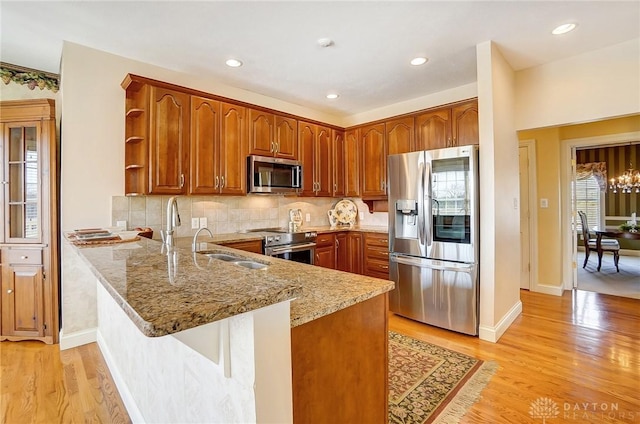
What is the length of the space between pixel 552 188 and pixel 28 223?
5901 millimetres

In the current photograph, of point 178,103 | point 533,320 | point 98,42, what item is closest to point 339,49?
point 178,103

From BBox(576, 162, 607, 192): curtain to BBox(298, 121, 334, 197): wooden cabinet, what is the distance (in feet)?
22.2

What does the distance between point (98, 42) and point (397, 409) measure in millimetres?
3620

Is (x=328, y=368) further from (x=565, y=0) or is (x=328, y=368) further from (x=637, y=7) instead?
(x=637, y=7)

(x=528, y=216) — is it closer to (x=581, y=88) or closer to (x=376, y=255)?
(x=581, y=88)

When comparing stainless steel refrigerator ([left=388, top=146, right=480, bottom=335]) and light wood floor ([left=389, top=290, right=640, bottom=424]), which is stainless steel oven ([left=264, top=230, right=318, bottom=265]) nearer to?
stainless steel refrigerator ([left=388, top=146, right=480, bottom=335])

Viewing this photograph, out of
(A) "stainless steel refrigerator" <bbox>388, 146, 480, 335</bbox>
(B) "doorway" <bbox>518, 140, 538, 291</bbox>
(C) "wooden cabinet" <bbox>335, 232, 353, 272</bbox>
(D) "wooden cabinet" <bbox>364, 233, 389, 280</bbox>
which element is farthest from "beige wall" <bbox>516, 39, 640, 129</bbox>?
(C) "wooden cabinet" <bbox>335, 232, 353, 272</bbox>

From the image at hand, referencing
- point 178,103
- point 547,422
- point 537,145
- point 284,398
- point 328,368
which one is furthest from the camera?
point 537,145

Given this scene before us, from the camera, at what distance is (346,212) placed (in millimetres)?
4770

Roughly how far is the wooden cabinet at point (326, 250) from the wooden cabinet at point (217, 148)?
1155mm

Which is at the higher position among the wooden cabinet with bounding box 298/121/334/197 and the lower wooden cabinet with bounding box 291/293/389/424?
the wooden cabinet with bounding box 298/121/334/197

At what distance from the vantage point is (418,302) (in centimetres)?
313

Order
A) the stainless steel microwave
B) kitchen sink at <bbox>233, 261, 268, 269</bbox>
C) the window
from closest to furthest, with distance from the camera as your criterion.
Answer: kitchen sink at <bbox>233, 261, 268, 269</bbox> → the stainless steel microwave → the window

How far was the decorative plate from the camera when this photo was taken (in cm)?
473
